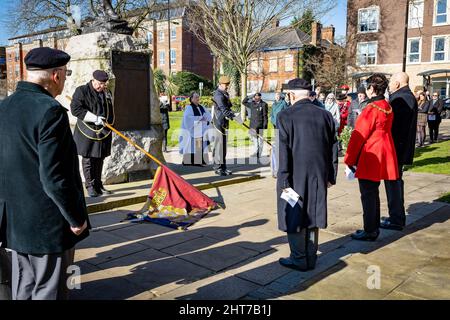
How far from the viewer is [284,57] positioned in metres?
A: 44.1

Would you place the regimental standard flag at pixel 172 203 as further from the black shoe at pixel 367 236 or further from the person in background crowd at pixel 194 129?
the person in background crowd at pixel 194 129

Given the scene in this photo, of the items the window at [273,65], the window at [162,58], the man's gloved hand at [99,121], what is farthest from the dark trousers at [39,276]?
the window at [162,58]

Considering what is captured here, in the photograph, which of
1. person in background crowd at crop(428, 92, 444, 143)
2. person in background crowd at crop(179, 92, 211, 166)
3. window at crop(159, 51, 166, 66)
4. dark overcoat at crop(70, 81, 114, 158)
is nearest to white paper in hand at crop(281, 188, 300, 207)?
dark overcoat at crop(70, 81, 114, 158)

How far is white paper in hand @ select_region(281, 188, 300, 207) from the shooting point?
402cm

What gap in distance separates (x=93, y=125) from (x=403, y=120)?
4.79 meters

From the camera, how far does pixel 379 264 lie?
14.3 feet

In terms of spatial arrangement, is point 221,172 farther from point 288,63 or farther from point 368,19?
point 288,63

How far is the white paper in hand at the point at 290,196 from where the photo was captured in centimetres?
402

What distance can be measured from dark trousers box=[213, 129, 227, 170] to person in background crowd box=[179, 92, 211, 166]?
572 millimetres

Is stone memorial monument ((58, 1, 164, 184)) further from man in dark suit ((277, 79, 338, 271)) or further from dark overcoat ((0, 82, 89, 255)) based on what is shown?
dark overcoat ((0, 82, 89, 255))

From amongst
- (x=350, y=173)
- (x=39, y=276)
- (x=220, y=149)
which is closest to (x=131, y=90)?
(x=220, y=149)

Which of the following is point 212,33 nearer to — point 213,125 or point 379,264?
point 213,125

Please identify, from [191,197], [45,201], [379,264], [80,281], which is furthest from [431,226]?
[45,201]
